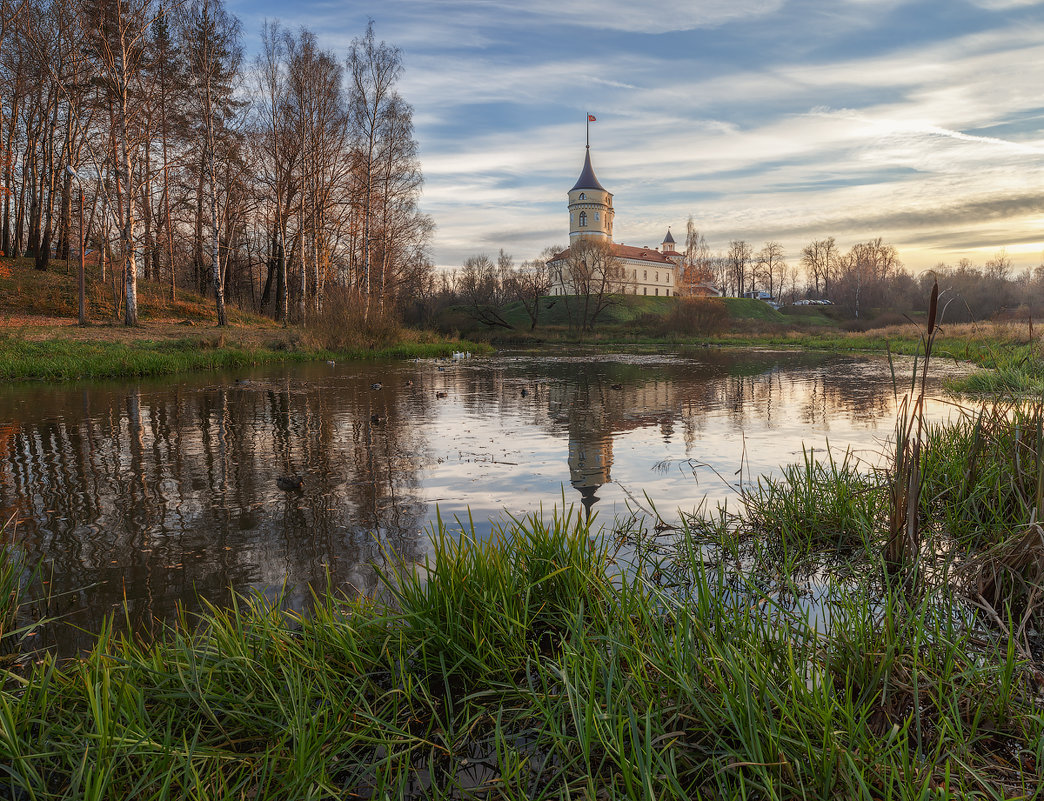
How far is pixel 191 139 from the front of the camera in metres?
27.1

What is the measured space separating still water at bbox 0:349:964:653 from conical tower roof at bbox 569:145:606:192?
85.9m

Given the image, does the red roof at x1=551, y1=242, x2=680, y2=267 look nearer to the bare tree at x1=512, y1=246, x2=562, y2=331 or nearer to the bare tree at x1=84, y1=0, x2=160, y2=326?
the bare tree at x1=512, y1=246, x2=562, y2=331

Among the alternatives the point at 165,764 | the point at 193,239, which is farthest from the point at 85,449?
the point at 193,239

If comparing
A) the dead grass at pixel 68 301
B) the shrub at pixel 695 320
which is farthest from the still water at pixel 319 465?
the shrub at pixel 695 320

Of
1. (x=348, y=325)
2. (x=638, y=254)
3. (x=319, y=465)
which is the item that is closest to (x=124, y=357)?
(x=348, y=325)

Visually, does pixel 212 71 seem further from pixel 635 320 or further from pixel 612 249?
pixel 612 249

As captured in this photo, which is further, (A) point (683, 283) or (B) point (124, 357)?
(A) point (683, 283)

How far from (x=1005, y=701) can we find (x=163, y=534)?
5034 mm

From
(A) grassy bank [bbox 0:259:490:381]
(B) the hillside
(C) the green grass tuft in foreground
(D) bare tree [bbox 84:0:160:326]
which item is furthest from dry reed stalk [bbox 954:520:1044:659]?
(B) the hillside

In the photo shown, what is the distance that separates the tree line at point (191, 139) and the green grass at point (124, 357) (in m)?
4.17

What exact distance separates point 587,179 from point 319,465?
312ft

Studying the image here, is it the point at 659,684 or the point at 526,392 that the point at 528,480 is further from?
the point at 526,392

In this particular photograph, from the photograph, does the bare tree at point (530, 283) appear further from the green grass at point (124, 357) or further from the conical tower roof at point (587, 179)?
the green grass at point (124, 357)

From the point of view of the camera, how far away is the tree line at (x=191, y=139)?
71.8 ft
